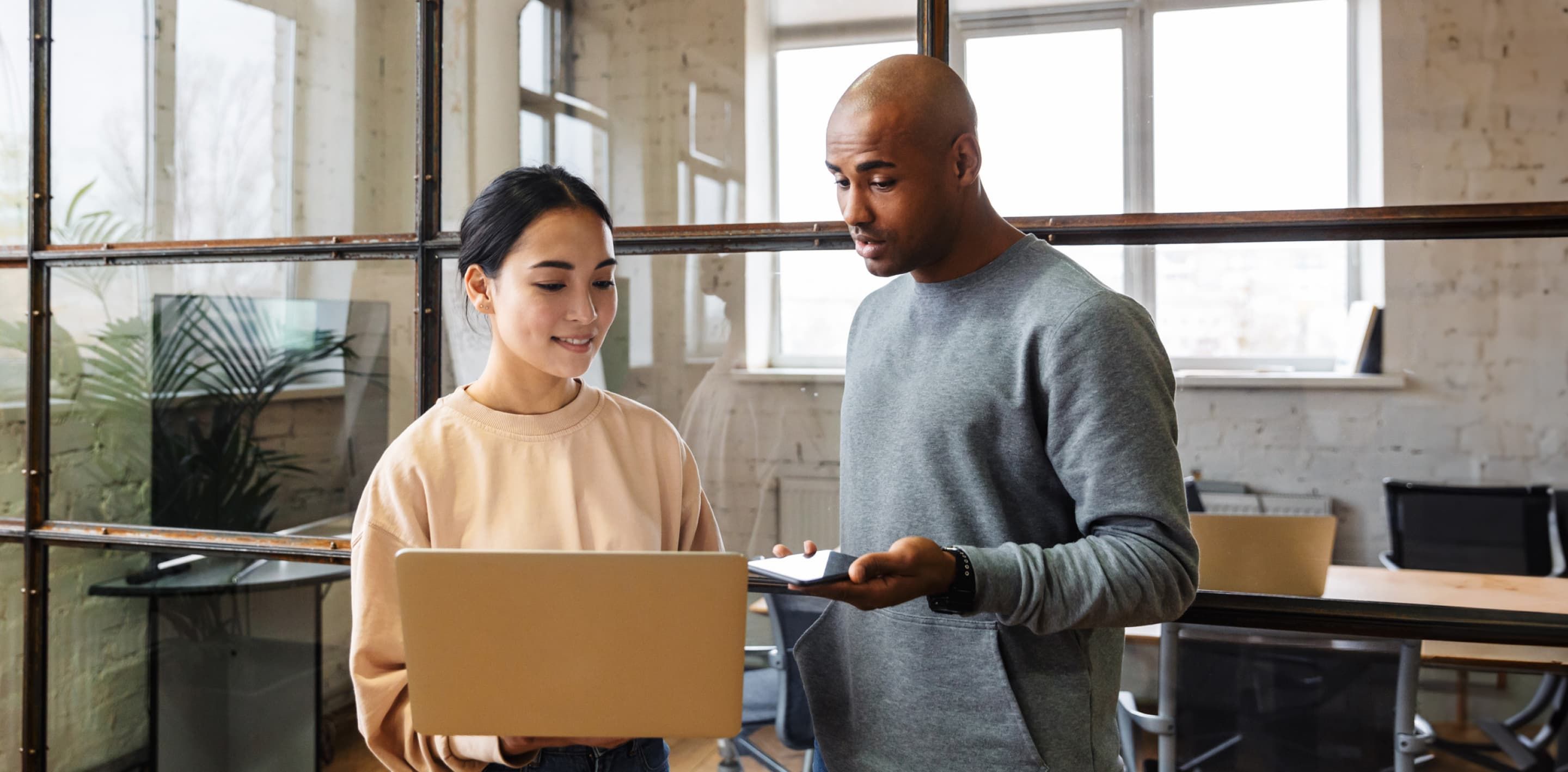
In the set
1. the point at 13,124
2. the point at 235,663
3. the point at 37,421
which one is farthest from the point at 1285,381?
the point at 13,124

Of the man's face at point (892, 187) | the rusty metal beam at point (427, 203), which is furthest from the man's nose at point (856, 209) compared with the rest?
the rusty metal beam at point (427, 203)

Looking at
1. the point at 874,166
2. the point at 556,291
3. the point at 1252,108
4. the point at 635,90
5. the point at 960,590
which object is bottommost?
the point at 960,590

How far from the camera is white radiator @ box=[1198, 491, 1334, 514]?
1.23 m

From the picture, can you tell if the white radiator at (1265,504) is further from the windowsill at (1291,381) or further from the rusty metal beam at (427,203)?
the rusty metal beam at (427,203)

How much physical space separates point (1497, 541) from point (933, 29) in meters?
0.93

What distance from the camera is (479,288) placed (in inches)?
44.8

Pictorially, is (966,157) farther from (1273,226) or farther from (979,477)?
(1273,226)

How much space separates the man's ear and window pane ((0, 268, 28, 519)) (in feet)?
6.05

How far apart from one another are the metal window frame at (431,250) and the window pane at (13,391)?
42mm

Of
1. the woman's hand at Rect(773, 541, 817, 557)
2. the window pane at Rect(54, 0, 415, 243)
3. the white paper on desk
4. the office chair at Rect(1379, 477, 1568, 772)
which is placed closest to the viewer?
the white paper on desk

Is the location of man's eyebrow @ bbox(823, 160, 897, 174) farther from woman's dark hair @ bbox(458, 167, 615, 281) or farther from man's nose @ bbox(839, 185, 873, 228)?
woman's dark hair @ bbox(458, 167, 615, 281)

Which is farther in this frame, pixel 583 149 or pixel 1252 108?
pixel 583 149

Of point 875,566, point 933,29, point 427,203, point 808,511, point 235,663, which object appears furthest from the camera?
point 235,663

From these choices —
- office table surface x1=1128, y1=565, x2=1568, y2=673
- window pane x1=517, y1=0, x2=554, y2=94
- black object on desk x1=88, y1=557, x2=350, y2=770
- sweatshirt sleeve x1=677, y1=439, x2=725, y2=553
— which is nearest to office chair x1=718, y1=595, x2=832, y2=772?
sweatshirt sleeve x1=677, y1=439, x2=725, y2=553
